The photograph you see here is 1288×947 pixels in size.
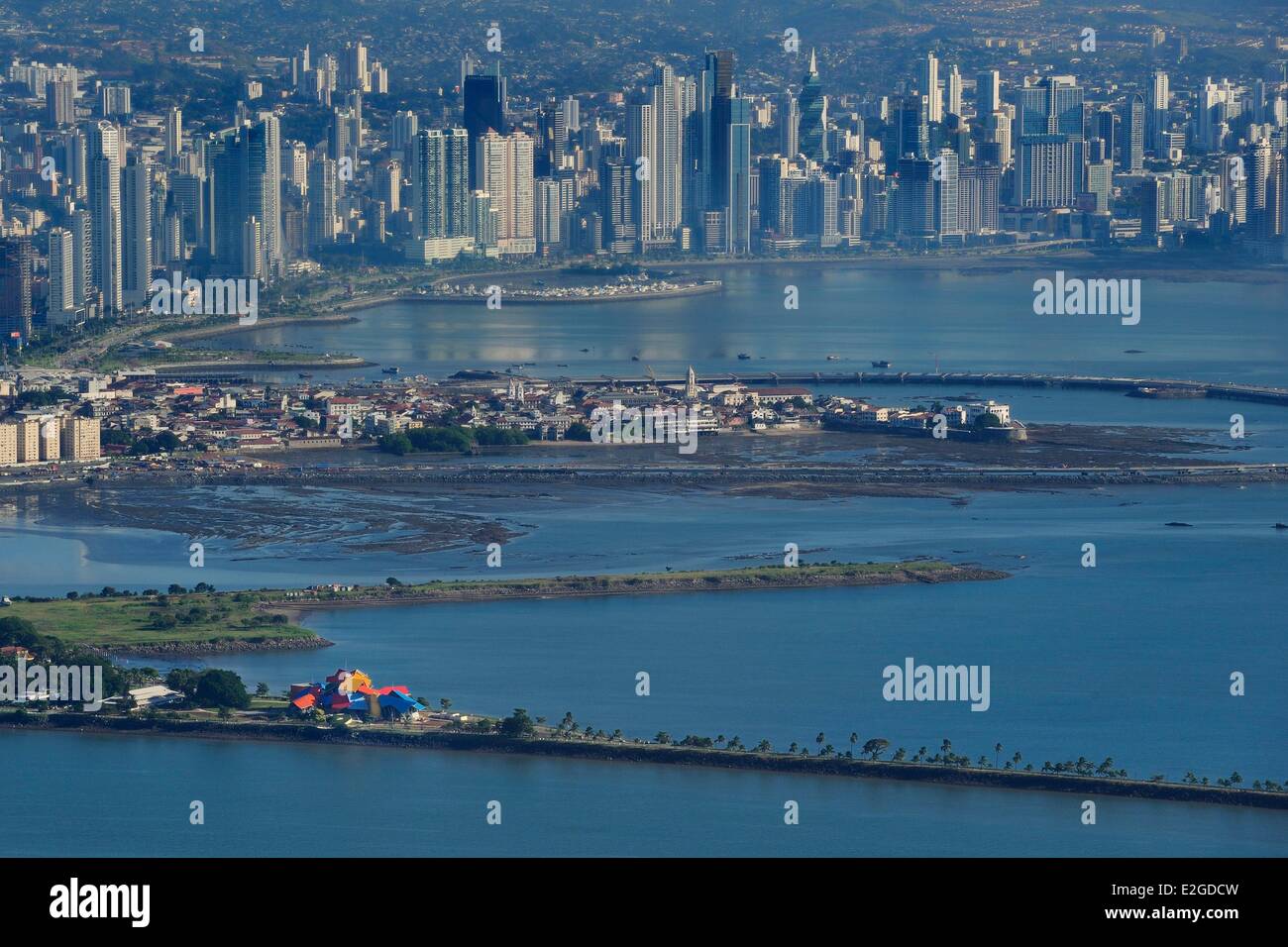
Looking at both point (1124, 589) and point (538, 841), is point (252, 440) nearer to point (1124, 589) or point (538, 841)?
point (1124, 589)

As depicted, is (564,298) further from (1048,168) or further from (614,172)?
(1048,168)

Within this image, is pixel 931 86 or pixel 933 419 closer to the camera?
pixel 933 419

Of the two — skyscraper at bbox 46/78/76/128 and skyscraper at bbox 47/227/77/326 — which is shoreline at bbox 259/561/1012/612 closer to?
skyscraper at bbox 47/227/77/326

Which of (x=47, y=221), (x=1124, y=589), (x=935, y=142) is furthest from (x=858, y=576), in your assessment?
(x=935, y=142)

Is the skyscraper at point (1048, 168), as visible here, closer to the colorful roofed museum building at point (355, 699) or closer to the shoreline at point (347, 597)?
the shoreline at point (347, 597)

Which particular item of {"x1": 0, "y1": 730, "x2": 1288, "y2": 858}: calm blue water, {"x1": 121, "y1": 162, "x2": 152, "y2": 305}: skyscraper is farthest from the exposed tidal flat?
{"x1": 121, "y1": 162, "x2": 152, "y2": 305}: skyscraper

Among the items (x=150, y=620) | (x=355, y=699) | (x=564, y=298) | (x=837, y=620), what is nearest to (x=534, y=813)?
(x=355, y=699)
